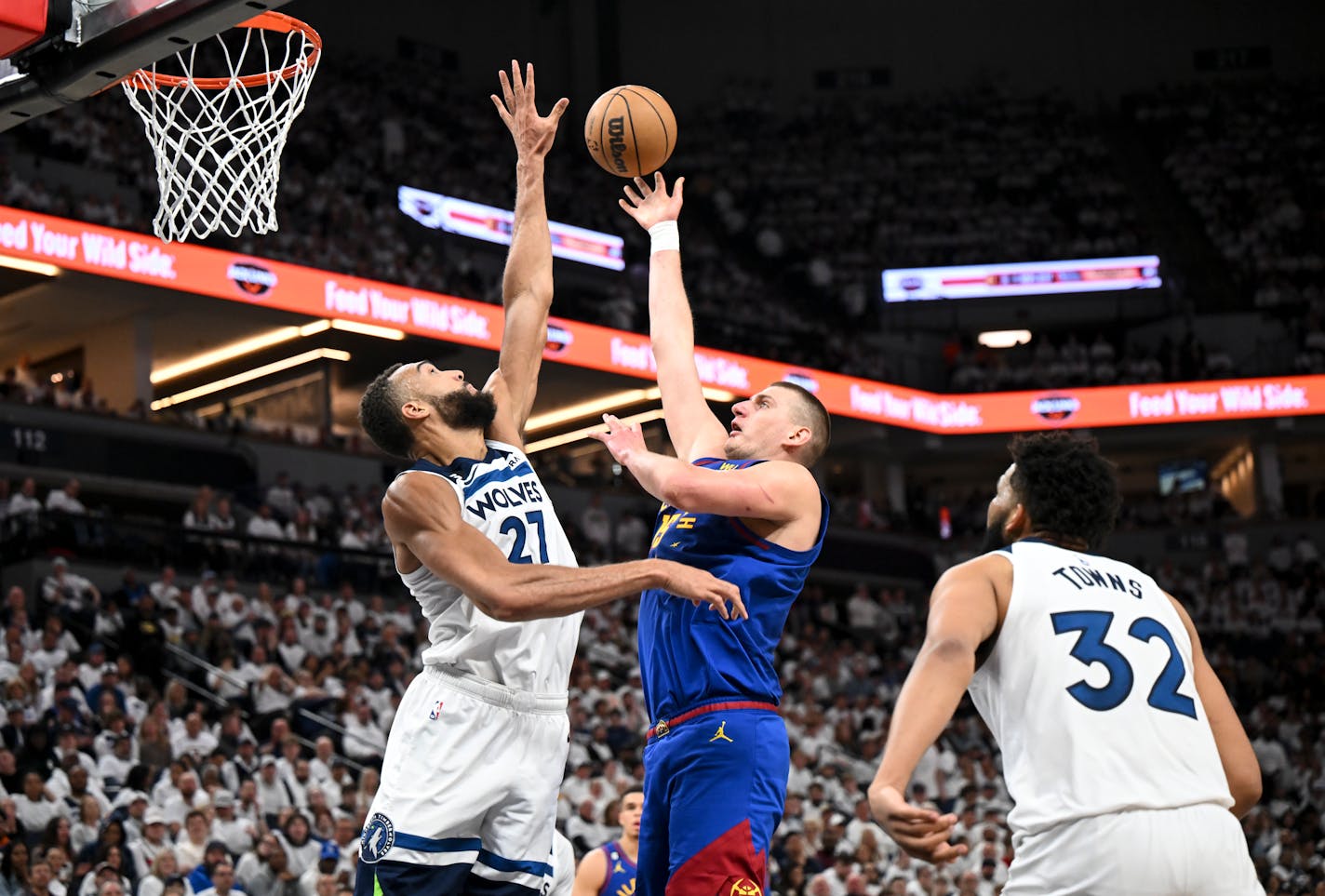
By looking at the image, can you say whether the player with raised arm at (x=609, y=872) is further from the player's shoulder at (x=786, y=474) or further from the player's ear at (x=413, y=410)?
the player's shoulder at (x=786, y=474)

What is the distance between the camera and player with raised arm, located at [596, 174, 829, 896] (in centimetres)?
446

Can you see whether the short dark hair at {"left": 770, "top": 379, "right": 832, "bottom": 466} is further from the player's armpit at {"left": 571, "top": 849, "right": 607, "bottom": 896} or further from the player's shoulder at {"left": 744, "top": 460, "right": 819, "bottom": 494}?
the player's armpit at {"left": 571, "top": 849, "right": 607, "bottom": 896}

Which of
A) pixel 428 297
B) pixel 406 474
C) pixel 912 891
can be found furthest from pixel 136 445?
pixel 406 474

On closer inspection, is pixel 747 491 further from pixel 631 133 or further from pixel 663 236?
pixel 631 133

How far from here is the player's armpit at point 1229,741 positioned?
3.71 m

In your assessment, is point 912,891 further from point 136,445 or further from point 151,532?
point 136,445

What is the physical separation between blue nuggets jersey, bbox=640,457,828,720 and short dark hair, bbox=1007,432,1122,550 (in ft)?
3.45

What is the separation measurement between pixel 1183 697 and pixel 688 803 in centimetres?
149

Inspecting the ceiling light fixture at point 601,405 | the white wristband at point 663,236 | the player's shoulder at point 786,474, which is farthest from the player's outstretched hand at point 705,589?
the ceiling light fixture at point 601,405

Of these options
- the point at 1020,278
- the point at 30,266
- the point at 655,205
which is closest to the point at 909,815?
the point at 655,205

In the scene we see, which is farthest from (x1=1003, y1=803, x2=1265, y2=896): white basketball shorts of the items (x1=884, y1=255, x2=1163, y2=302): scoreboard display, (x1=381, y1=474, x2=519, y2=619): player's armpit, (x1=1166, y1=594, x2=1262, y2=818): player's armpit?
(x1=884, y1=255, x2=1163, y2=302): scoreboard display

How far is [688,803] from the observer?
4.49 metres

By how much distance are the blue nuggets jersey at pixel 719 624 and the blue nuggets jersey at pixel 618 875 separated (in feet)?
10.3

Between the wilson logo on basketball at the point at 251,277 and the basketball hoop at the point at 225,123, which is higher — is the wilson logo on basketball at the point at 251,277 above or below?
above
